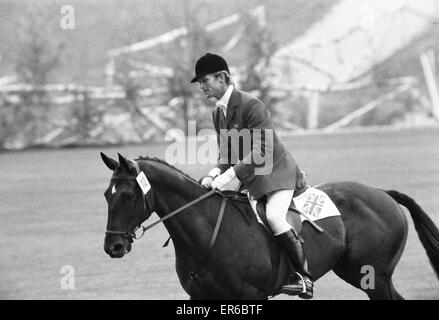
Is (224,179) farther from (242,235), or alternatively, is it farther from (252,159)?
(242,235)

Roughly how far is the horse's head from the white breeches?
109cm

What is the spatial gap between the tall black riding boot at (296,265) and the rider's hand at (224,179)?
2.09ft

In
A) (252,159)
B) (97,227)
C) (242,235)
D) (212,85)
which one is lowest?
(97,227)

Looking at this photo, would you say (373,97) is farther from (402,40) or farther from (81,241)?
(81,241)

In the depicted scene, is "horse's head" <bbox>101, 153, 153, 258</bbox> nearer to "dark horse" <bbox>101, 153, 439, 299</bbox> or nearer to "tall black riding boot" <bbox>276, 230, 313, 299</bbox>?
"dark horse" <bbox>101, 153, 439, 299</bbox>

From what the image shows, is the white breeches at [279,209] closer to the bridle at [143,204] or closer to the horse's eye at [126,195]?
the bridle at [143,204]

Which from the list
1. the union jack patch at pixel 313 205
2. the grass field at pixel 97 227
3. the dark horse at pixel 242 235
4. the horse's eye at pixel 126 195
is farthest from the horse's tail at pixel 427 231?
the horse's eye at pixel 126 195

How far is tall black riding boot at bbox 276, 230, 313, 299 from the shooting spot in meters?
7.11

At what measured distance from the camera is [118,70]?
62.3 metres

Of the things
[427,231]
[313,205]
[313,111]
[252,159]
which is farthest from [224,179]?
[313,111]

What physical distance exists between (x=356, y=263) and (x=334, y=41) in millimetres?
67968

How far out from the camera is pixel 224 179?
697cm

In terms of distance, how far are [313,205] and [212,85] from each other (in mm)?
A: 1421

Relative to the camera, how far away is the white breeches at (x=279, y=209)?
7.11 meters
